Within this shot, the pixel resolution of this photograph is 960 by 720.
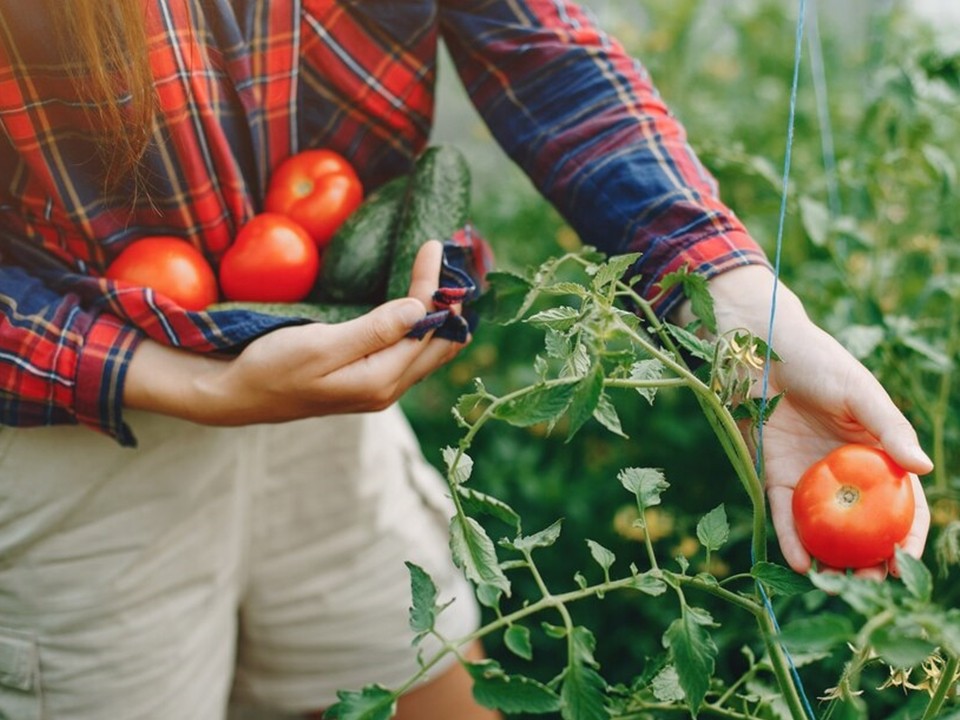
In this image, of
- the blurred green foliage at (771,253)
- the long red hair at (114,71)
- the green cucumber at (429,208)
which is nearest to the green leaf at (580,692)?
the blurred green foliage at (771,253)

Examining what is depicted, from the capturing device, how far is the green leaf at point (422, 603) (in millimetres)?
736

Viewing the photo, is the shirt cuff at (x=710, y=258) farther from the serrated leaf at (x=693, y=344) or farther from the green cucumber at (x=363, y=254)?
the green cucumber at (x=363, y=254)

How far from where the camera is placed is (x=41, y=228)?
106cm

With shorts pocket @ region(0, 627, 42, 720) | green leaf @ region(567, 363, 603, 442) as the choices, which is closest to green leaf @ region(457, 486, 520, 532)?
green leaf @ region(567, 363, 603, 442)

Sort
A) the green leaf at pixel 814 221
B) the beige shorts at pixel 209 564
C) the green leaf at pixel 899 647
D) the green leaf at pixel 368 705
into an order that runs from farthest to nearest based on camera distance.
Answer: the green leaf at pixel 814 221 → the beige shorts at pixel 209 564 → the green leaf at pixel 368 705 → the green leaf at pixel 899 647

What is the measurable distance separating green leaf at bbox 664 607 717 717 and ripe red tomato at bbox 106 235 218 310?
2.01ft

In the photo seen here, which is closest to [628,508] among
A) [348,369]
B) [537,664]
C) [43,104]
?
[537,664]

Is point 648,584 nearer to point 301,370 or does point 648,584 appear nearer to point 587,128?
point 301,370

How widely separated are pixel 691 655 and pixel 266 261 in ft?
2.01

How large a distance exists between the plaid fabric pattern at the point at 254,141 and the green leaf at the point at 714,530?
10.5 inches

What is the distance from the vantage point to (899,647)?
604mm

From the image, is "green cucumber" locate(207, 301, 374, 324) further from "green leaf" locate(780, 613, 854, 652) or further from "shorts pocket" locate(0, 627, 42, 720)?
"green leaf" locate(780, 613, 854, 652)

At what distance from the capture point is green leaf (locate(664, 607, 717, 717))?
2.34 feet

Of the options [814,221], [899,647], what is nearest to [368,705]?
[899,647]
